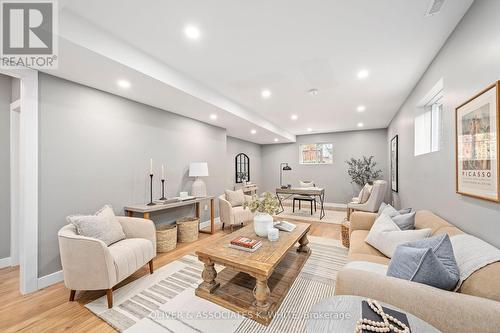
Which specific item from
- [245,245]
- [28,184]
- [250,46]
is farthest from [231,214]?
[250,46]

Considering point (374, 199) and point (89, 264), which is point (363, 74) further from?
point (89, 264)

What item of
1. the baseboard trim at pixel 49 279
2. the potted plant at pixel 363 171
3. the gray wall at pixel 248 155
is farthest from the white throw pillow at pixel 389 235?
the gray wall at pixel 248 155

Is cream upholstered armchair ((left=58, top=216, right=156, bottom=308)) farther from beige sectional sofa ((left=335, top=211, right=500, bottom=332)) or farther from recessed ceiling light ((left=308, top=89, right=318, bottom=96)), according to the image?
recessed ceiling light ((left=308, top=89, right=318, bottom=96))

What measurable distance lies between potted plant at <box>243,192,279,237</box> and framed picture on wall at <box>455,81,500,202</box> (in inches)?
64.2

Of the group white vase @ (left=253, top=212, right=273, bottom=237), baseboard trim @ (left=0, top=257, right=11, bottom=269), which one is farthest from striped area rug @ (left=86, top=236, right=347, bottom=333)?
baseboard trim @ (left=0, top=257, right=11, bottom=269)

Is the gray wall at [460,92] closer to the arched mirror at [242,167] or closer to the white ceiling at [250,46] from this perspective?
the white ceiling at [250,46]

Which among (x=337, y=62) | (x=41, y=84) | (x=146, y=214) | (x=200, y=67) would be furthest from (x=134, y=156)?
(x=337, y=62)

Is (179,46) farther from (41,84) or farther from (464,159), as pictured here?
(464,159)

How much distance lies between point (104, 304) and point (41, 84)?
2417mm

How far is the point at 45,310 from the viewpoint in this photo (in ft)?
5.79

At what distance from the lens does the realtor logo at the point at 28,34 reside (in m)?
1.52

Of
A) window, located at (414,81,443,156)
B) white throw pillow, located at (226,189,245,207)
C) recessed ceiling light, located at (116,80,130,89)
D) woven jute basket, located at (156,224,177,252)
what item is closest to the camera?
recessed ceiling light, located at (116,80,130,89)

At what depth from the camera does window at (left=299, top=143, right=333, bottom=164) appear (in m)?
6.87

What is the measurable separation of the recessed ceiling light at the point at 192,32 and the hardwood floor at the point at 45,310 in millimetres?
2610
